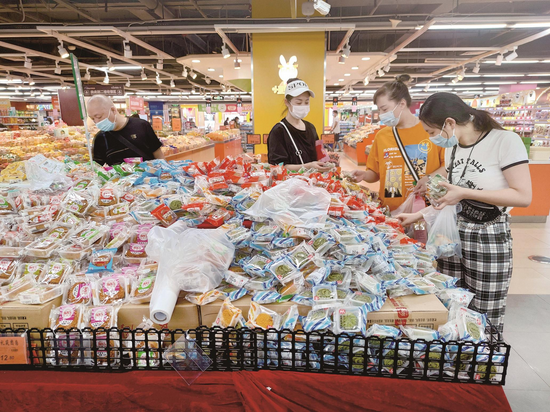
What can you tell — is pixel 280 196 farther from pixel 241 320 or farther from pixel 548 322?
pixel 548 322

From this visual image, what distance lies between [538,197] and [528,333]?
434 centimetres

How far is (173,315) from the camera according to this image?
123 cm

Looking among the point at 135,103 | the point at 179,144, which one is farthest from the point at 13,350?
the point at 135,103

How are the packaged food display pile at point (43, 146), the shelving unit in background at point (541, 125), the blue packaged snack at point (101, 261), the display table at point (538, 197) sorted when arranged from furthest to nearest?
the shelving unit in background at point (541, 125) < the packaged food display pile at point (43, 146) < the display table at point (538, 197) < the blue packaged snack at point (101, 261)

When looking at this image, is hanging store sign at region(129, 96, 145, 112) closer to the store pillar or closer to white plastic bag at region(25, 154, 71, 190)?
the store pillar

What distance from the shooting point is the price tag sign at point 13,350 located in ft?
3.59

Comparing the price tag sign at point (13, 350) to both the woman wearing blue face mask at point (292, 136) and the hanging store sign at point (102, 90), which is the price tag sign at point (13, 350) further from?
the hanging store sign at point (102, 90)

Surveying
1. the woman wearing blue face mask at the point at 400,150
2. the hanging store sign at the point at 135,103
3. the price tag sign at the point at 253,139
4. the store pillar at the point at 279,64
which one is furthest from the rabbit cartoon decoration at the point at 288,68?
the hanging store sign at the point at 135,103

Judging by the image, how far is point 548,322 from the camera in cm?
307

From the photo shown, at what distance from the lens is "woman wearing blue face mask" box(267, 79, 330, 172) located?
9.95 ft

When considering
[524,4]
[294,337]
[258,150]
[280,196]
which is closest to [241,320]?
[294,337]

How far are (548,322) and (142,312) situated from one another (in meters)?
3.36

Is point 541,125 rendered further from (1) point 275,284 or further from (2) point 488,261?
(1) point 275,284

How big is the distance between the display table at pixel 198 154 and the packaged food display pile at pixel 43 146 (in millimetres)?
1982
